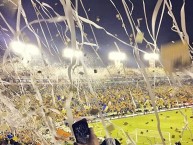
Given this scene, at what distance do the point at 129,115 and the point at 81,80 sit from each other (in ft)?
32.5

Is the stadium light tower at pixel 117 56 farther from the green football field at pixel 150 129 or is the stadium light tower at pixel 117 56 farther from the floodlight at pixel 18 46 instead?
the floodlight at pixel 18 46

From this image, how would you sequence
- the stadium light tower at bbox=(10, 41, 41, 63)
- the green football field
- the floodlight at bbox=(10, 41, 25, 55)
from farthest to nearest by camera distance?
the green football field → the stadium light tower at bbox=(10, 41, 41, 63) → the floodlight at bbox=(10, 41, 25, 55)

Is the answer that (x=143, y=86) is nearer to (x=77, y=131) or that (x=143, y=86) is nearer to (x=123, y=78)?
(x=123, y=78)

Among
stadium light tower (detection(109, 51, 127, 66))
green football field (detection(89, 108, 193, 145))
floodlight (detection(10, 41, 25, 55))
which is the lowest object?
green football field (detection(89, 108, 193, 145))

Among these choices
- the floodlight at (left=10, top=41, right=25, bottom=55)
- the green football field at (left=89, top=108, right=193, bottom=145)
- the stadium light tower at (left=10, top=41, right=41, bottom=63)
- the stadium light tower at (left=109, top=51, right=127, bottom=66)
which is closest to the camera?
the floodlight at (left=10, top=41, right=25, bottom=55)

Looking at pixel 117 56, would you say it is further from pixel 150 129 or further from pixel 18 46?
pixel 18 46

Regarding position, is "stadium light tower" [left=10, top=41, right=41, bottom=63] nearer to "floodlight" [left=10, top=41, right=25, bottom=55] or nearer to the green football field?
"floodlight" [left=10, top=41, right=25, bottom=55]

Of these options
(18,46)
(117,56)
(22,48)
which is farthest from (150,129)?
(18,46)

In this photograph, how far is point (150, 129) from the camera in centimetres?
2606

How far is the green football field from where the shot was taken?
69.3ft

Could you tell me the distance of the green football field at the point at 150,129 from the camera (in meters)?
21.1

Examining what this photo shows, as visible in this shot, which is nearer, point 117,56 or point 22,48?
point 22,48

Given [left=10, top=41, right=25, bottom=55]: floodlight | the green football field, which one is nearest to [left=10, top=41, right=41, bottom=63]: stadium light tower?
[left=10, top=41, right=25, bottom=55]: floodlight

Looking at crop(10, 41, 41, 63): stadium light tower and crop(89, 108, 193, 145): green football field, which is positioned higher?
crop(10, 41, 41, 63): stadium light tower
